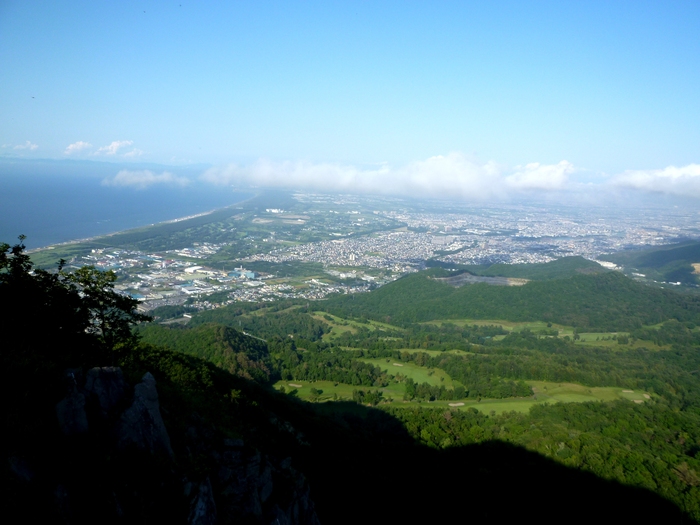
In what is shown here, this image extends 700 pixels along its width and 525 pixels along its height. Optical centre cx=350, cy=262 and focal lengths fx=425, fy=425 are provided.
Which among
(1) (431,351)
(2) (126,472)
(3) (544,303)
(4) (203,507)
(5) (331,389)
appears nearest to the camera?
(2) (126,472)

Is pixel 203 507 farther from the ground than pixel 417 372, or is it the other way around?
pixel 203 507

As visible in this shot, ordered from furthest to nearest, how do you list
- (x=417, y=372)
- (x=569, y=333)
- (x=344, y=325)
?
(x=569, y=333) → (x=344, y=325) → (x=417, y=372)

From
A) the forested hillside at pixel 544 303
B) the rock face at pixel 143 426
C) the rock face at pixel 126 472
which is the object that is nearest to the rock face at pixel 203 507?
the rock face at pixel 126 472

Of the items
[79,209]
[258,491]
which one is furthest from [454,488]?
[79,209]

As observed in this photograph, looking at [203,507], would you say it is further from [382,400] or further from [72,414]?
[382,400]

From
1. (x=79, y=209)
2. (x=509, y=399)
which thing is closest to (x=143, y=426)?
(x=509, y=399)

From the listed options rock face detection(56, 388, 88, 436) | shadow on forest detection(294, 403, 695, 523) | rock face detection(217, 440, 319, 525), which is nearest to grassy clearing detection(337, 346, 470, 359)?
shadow on forest detection(294, 403, 695, 523)

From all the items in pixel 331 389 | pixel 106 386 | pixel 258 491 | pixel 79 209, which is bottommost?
pixel 331 389

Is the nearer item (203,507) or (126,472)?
(126,472)
